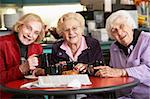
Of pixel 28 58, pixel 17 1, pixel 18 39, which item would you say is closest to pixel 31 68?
pixel 28 58

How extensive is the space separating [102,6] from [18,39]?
227cm

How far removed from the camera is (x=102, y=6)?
15.8ft

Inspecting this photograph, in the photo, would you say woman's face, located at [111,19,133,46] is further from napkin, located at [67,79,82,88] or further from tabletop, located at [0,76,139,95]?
napkin, located at [67,79,82,88]

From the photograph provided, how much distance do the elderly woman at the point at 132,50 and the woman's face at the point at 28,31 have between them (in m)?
0.57

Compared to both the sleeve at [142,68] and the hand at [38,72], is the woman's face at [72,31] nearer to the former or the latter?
the hand at [38,72]

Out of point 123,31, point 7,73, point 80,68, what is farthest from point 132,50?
point 7,73

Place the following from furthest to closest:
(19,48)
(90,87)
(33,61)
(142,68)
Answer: (19,48) → (142,68) → (33,61) → (90,87)

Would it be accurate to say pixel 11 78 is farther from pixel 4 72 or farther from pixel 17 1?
pixel 17 1

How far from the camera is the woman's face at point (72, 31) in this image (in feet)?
9.04

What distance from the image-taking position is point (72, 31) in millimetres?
2752

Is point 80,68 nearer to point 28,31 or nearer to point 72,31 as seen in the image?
point 72,31

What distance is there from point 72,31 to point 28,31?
1.09ft

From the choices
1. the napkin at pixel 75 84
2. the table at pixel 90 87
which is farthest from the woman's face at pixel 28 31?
the napkin at pixel 75 84

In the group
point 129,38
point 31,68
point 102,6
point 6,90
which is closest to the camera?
point 6,90
